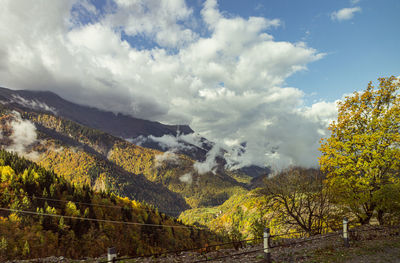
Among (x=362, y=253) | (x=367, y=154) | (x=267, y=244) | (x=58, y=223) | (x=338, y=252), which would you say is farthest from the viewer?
(x=58, y=223)

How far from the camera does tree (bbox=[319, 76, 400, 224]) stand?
16375 mm

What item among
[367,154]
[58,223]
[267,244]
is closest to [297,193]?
[367,154]

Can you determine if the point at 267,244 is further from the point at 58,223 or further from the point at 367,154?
the point at 58,223

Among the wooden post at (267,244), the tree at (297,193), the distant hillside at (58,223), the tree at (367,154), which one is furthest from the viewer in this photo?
the distant hillside at (58,223)

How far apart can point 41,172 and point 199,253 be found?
94.2 meters

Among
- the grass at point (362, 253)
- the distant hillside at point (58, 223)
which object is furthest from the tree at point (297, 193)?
the distant hillside at point (58, 223)

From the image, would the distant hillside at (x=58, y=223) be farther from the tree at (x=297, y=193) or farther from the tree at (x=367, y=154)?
the tree at (x=367, y=154)

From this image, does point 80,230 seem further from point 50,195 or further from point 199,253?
point 199,253

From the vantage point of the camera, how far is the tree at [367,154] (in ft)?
53.7

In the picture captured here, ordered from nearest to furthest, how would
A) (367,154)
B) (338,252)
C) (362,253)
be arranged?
(362,253), (338,252), (367,154)

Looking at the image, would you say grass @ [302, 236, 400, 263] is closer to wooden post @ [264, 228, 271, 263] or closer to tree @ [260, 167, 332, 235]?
wooden post @ [264, 228, 271, 263]

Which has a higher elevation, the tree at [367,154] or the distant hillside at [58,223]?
the tree at [367,154]

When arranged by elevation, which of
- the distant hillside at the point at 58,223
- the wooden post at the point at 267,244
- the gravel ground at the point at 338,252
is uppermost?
the wooden post at the point at 267,244

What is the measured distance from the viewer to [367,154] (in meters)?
16.8
